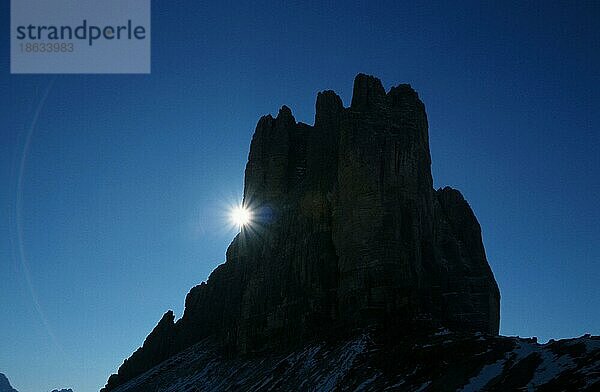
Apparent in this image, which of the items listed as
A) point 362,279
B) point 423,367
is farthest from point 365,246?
point 423,367

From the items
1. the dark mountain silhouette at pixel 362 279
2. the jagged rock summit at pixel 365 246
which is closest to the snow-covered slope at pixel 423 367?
the dark mountain silhouette at pixel 362 279

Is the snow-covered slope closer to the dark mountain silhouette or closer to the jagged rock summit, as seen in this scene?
the dark mountain silhouette

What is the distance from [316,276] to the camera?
78.2 meters

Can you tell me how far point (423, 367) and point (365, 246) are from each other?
75.3 ft

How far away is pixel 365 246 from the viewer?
70750 millimetres

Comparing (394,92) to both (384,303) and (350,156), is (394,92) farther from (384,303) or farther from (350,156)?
(384,303)

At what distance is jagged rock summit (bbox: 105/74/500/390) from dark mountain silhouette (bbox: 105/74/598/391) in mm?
154

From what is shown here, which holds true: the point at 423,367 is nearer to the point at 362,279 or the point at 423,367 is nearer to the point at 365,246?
the point at 362,279

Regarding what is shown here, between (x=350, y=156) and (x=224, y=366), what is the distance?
31.4 meters

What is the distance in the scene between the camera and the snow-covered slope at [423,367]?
38969mm

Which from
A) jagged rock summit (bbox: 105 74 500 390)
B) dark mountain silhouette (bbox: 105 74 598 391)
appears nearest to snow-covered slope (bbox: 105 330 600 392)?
dark mountain silhouette (bbox: 105 74 598 391)

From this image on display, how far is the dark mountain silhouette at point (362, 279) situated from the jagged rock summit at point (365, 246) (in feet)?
0.51

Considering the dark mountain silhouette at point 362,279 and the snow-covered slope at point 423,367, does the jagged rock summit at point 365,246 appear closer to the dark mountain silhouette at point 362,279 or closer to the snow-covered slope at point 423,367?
the dark mountain silhouette at point 362,279

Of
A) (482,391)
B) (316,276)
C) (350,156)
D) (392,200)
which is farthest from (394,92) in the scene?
(482,391)
